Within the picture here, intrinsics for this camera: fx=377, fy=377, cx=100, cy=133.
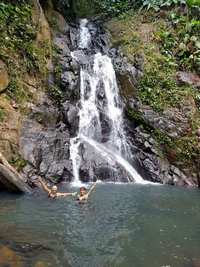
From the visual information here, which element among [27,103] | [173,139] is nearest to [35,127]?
[27,103]

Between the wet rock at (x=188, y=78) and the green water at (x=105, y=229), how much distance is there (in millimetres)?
7247

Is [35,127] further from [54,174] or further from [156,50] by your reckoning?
[156,50]

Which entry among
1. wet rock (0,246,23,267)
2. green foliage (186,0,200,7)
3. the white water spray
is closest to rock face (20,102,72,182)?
wet rock (0,246,23,267)

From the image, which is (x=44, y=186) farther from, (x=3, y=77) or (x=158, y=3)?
(x=158, y=3)

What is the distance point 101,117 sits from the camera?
1836 cm

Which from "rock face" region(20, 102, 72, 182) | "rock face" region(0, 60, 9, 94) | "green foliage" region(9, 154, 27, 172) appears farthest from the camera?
"rock face" region(0, 60, 9, 94)

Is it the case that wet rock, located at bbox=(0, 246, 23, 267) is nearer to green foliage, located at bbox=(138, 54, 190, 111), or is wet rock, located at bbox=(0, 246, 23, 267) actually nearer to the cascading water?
the cascading water

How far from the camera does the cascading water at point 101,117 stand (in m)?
16.6

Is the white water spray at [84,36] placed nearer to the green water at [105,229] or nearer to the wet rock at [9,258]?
the green water at [105,229]

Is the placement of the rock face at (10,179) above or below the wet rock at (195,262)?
above

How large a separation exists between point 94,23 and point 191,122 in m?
11.0

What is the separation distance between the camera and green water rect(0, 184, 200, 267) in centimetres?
743

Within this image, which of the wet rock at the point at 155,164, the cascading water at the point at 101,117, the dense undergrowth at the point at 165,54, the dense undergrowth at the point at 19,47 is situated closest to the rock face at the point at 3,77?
the dense undergrowth at the point at 19,47

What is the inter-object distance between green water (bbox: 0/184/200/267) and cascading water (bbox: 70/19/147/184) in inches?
130
